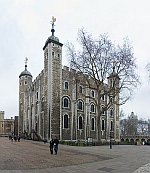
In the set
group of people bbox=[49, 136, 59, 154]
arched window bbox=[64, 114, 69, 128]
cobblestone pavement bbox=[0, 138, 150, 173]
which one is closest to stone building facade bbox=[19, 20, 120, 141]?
arched window bbox=[64, 114, 69, 128]

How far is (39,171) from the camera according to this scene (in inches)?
545

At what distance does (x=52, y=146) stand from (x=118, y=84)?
859 inches

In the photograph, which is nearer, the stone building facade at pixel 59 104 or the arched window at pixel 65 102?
the stone building facade at pixel 59 104

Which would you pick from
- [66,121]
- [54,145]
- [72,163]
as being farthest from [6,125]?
[72,163]

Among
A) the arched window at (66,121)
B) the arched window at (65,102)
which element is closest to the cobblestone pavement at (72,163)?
the arched window at (66,121)

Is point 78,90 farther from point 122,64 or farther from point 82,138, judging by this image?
point 122,64

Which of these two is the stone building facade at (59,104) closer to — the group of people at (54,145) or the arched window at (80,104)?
the arched window at (80,104)

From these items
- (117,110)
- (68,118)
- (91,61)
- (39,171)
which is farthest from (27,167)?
(117,110)

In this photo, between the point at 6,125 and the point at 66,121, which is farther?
the point at 6,125

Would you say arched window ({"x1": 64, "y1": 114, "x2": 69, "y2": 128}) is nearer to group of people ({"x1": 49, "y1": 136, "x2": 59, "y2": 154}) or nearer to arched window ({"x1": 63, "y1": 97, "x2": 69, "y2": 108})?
arched window ({"x1": 63, "y1": 97, "x2": 69, "y2": 108})

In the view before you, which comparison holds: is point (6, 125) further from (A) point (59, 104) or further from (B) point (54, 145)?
(B) point (54, 145)

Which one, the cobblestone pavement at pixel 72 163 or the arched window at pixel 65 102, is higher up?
the arched window at pixel 65 102

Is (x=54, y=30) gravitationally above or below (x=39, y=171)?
above

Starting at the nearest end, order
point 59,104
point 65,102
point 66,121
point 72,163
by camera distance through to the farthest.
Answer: point 72,163 < point 59,104 < point 66,121 < point 65,102
